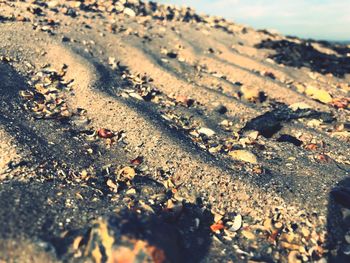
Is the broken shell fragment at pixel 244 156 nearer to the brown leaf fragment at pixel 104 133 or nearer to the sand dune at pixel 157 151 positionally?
the sand dune at pixel 157 151

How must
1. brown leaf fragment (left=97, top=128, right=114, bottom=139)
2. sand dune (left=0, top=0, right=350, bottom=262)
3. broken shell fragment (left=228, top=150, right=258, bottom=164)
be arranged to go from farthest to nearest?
brown leaf fragment (left=97, top=128, right=114, bottom=139)
broken shell fragment (left=228, top=150, right=258, bottom=164)
sand dune (left=0, top=0, right=350, bottom=262)

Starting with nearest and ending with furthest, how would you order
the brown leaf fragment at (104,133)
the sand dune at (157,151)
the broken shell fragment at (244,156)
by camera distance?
1. the sand dune at (157,151)
2. the broken shell fragment at (244,156)
3. the brown leaf fragment at (104,133)

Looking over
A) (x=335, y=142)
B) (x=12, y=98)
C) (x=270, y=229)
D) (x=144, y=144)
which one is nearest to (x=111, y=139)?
(x=144, y=144)

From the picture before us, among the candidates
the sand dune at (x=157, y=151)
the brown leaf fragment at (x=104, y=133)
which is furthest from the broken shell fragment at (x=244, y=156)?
the brown leaf fragment at (x=104, y=133)

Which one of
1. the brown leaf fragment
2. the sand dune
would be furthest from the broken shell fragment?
the brown leaf fragment

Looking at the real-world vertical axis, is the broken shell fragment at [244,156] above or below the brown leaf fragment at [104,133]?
above

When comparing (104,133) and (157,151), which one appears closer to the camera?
(157,151)

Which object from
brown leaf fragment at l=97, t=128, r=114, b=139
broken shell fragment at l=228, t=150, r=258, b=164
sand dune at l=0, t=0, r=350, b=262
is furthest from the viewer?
brown leaf fragment at l=97, t=128, r=114, b=139

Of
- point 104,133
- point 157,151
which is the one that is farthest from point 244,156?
point 104,133

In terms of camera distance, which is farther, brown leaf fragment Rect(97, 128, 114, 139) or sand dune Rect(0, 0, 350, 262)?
brown leaf fragment Rect(97, 128, 114, 139)

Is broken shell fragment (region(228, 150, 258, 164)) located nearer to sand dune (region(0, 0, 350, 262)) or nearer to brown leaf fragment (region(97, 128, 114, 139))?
sand dune (region(0, 0, 350, 262))

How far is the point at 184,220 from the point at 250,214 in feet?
1.94

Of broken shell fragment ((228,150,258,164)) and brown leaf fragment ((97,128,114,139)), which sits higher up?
broken shell fragment ((228,150,258,164))

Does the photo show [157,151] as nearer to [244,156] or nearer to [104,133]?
[104,133]
